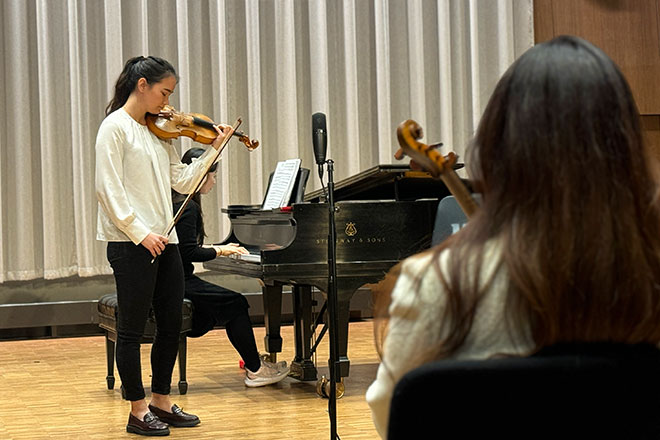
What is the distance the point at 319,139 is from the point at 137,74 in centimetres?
84

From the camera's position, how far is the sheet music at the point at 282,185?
4.62 m

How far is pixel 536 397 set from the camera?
1.03 meters

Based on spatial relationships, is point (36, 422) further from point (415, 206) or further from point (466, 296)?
point (466, 296)

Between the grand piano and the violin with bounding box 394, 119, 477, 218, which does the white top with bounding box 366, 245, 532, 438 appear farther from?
the grand piano

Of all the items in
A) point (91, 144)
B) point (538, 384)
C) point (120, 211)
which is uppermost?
point (91, 144)

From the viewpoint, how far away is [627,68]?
8086 mm

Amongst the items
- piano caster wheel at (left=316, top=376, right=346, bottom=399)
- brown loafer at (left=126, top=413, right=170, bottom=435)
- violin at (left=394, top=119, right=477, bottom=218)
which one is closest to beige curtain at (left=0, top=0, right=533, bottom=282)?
piano caster wheel at (left=316, top=376, right=346, bottom=399)

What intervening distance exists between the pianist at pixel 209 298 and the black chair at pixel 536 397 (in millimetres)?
3484

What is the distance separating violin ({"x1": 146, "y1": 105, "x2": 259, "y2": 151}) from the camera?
12.0 feet

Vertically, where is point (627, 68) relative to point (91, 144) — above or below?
above

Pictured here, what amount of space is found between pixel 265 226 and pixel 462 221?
179 cm

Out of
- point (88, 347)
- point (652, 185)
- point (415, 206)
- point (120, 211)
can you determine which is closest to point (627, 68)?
point (415, 206)

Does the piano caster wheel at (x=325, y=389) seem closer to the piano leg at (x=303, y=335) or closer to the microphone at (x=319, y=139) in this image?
the piano leg at (x=303, y=335)

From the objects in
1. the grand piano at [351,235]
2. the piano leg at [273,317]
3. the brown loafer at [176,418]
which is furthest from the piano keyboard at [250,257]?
the brown loafer at [176,418]
